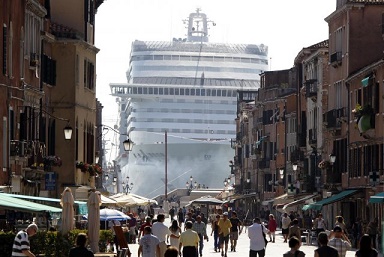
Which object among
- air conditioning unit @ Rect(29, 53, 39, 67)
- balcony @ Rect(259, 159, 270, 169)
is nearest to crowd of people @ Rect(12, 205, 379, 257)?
air conditioning unit @ Rect(29, 53, 39, 67)

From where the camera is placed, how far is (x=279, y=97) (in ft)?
426

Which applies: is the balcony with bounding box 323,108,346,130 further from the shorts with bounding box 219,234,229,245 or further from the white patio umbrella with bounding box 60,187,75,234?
the white patio umbrella with bounding box 60,187,75,234

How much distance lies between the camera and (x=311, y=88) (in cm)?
9969

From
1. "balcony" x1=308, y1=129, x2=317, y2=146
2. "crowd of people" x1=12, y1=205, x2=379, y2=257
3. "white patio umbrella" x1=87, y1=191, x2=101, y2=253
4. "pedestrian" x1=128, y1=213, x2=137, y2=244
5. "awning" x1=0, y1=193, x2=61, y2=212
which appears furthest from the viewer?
"balcony" x1=308, y1=129, x2=317, y2=146

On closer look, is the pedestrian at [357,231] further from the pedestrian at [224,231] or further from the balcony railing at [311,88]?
the balcony railing at [311,88]

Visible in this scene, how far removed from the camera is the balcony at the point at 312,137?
9931 centimetres

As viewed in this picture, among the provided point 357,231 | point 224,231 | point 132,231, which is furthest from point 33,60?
point 357,231

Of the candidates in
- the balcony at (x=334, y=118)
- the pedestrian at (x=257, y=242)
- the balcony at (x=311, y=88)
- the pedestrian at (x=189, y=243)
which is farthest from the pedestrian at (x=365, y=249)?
the balcony at (x=311, y=88)

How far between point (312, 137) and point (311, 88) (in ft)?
11.6

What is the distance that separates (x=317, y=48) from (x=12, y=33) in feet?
175

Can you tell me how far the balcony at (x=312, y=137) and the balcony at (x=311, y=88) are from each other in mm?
2430

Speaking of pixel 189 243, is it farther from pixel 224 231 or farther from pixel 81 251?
pixel 224 231

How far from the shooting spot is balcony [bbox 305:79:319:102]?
3885 inches

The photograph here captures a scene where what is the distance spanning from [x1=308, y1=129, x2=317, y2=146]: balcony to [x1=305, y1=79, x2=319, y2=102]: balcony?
243cm
